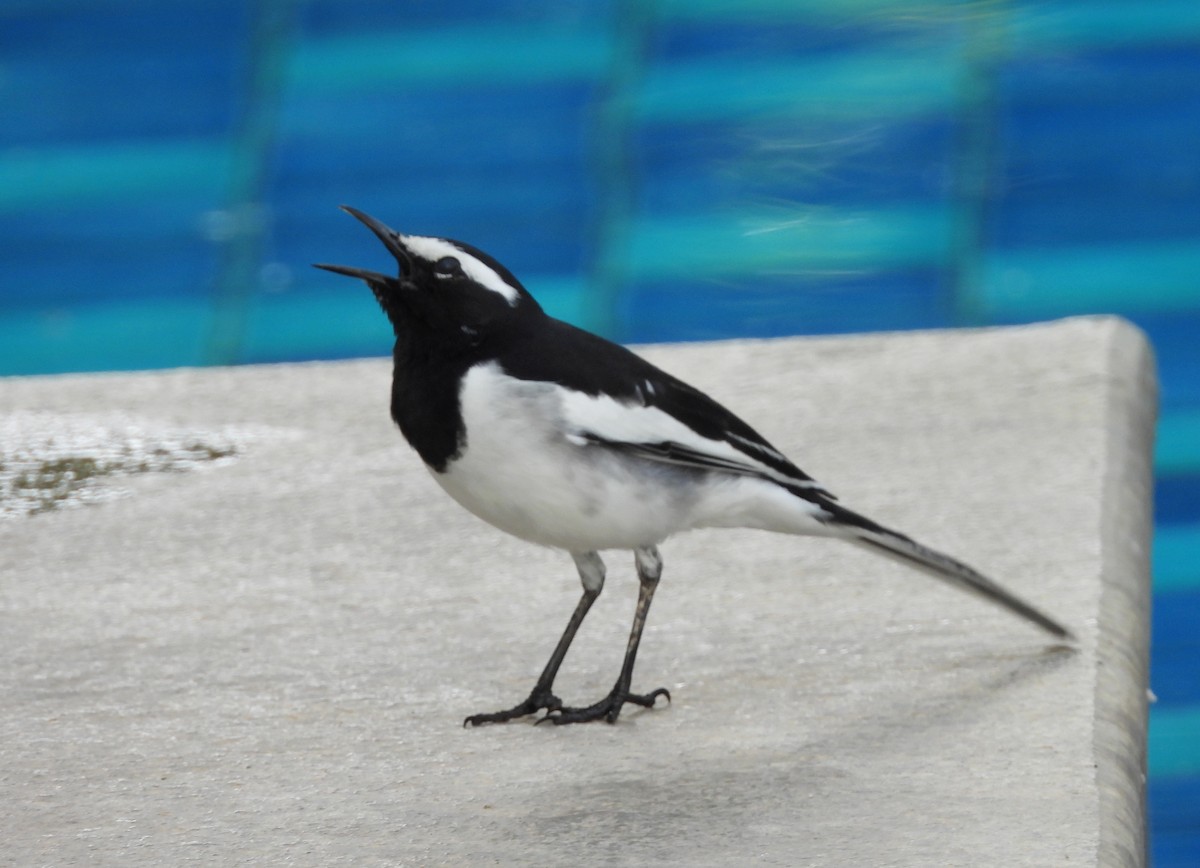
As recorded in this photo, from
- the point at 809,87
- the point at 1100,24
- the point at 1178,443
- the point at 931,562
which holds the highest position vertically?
the point at 1100,24

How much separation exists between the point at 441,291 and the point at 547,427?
0.27 m

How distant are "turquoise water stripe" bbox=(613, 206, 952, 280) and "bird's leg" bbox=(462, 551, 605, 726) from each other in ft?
14.0

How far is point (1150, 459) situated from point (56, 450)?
2779 millimetres

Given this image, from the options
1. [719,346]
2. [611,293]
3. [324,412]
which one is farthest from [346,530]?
[611,293]

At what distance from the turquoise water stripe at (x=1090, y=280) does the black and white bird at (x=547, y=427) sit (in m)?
→ 4.20

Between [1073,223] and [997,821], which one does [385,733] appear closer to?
[997,821]

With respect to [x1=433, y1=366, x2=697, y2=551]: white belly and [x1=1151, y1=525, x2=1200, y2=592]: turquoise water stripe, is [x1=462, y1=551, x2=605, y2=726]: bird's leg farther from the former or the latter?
[x1=1151, y1=525, x2=1200, y2=592]: turquoise water stripe

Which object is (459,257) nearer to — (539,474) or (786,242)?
(539,474)

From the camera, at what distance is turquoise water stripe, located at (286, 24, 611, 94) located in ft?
26.5

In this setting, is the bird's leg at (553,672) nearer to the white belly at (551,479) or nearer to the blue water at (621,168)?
the white belly at (551,479)

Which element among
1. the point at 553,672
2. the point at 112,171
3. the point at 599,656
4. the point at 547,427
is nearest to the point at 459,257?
the point at 547,427

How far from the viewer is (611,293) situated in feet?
23.2

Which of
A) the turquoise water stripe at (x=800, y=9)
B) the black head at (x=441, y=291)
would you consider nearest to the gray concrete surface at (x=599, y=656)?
the black head at (x=441, y=291)

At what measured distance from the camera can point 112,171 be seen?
26.4 feet
